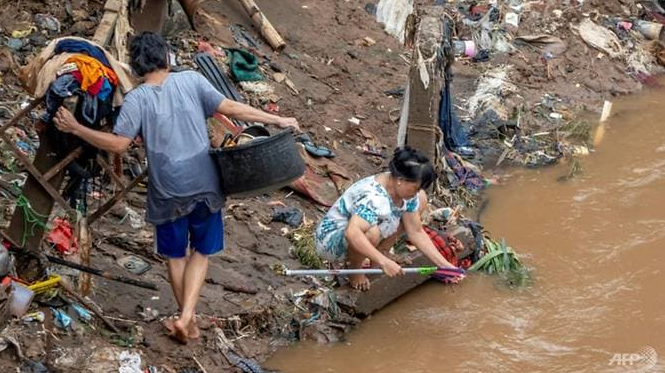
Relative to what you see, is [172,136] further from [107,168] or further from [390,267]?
[390,267]

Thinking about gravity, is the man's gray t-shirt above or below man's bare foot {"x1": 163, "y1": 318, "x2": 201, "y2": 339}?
above

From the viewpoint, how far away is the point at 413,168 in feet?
18.3

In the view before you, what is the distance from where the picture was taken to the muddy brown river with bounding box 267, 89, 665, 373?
611cm

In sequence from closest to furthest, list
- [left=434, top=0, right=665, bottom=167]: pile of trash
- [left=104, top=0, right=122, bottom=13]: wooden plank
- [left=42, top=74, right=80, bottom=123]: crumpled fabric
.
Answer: [left=42, top=74, right=80, bottom=123]: crumpled fabric, [left=104, top=0, right=122, bottom=13]: wooden plank, [left=434, top=0, right=665, bottom=167]: pile of trash

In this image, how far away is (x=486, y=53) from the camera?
11.9m

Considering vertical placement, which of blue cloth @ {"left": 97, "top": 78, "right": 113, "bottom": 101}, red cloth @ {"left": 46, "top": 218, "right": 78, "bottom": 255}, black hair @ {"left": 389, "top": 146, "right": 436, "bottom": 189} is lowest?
red cloth @ {"left": 46, "top": 218, "right": 78, "bottom": 255}

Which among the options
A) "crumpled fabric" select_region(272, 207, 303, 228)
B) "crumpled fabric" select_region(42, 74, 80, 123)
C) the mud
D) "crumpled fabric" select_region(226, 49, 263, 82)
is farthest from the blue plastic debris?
"crumpled fabric" select_region(226, 49, 263, 82)

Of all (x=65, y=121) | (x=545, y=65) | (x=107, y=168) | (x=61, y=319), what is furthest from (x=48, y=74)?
(x=545, y=65)

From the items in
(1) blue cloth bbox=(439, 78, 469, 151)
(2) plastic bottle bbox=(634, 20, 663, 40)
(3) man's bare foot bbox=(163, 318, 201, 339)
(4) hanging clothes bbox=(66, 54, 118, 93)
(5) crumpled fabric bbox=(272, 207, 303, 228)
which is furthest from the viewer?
(2) plastic bottle bbox=(634, 20, 663, 40)

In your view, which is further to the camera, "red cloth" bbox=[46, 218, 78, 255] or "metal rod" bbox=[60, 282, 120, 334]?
"red cloth" bbox=[46, 218, 78, 255]

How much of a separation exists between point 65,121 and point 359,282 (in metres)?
2.32

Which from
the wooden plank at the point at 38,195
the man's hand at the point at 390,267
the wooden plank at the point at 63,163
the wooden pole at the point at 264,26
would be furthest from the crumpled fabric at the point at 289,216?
the wooden pole at the point at 264,26

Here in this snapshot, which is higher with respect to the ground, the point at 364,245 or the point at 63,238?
the point at 364,245
